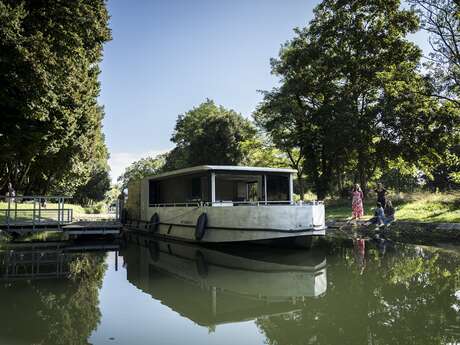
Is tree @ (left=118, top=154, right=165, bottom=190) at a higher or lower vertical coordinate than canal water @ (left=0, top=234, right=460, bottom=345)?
higher

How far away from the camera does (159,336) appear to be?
17.3 feet

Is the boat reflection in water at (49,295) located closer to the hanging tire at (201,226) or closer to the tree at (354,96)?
the hanging tire at (201,226)

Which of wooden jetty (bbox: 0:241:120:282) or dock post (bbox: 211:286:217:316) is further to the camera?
wooden jetty (bbox: 0:241:120:282)

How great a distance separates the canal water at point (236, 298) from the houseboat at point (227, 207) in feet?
3.80

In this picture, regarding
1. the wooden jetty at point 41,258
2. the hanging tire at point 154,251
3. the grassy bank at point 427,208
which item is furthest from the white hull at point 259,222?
the grassy bank at point 427,208

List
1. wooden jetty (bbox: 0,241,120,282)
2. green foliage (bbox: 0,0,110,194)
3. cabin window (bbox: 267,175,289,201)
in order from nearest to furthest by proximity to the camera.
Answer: wooden jetty (bbox: 0,241,120,282)
green foliage (bbox: 0,0,110,194)
cabin window (bbox: 267,175,289,201)

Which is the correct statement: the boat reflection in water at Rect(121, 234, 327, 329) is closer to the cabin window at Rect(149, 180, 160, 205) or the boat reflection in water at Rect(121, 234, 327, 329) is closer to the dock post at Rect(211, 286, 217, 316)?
the dock post at Rect(211, 286, 217, 316)

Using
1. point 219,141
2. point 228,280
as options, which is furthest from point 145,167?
point 228,280

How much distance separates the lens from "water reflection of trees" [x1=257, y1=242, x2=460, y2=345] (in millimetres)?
5122

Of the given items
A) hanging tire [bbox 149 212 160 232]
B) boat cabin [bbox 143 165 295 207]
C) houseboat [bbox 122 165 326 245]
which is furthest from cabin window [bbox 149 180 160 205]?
boat cabin [bbox 143 165 295 207]

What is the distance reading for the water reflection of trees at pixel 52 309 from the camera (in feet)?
17.2

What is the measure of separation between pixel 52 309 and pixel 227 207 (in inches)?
304

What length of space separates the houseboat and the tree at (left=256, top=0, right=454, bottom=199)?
11.0 m

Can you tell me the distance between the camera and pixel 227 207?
13.6 m
